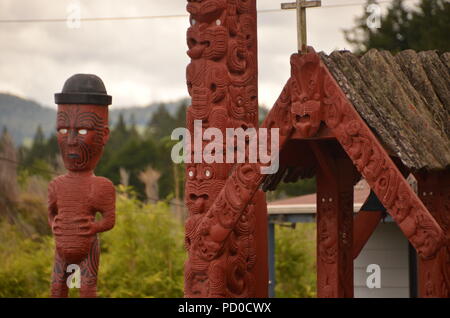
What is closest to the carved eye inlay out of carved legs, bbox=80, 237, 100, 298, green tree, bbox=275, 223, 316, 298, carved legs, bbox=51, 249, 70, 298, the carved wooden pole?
the carved wooden pole

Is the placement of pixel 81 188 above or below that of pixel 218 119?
below

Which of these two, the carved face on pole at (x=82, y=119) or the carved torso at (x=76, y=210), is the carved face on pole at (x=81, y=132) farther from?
the carved torso at (x=76, y=210)

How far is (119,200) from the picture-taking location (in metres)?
27.5

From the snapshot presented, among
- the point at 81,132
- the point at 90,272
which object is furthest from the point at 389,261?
the point at 81,132

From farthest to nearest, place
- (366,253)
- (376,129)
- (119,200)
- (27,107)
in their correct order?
(27,107) → (119,200) → (366,253) → (376,129)

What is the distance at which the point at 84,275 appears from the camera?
12445mm

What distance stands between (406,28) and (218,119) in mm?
25932

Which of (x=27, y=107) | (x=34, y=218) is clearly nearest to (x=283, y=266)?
(x=34, y=218)

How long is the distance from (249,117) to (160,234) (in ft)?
47.5

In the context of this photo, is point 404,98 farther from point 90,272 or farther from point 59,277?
point 59,277

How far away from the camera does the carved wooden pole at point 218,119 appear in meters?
10.8

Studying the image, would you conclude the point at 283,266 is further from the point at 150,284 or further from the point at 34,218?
the point at 34,218

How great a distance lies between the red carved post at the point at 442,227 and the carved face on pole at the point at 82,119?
12.0 ft
